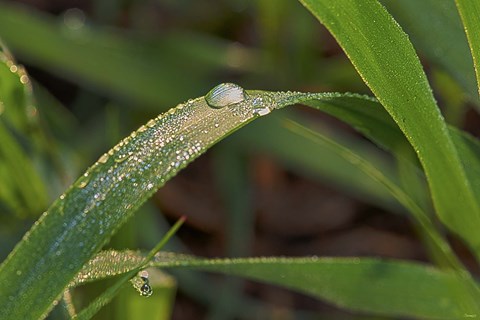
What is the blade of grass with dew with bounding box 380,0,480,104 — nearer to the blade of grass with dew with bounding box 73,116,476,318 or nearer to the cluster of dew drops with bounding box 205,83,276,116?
the blade of grass with dew with bounding box 73,116,476,318

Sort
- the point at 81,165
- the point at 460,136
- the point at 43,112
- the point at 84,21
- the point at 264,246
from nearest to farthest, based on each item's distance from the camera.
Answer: the point at 460,136, the point at 81,165, the point at 43,112, the point at 264,246, the point at 84,21

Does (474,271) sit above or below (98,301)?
above

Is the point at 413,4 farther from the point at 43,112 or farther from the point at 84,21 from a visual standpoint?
the point at 84,21

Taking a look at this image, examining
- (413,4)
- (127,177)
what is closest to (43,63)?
(413,4)

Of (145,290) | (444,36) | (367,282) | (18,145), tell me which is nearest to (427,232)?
(367,282)

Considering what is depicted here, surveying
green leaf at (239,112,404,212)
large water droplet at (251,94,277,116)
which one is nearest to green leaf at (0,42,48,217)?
large water droplet at (251,94,277,116)

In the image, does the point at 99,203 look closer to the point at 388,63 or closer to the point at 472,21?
the point at 388,63

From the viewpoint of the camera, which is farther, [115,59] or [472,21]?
[115,59]
